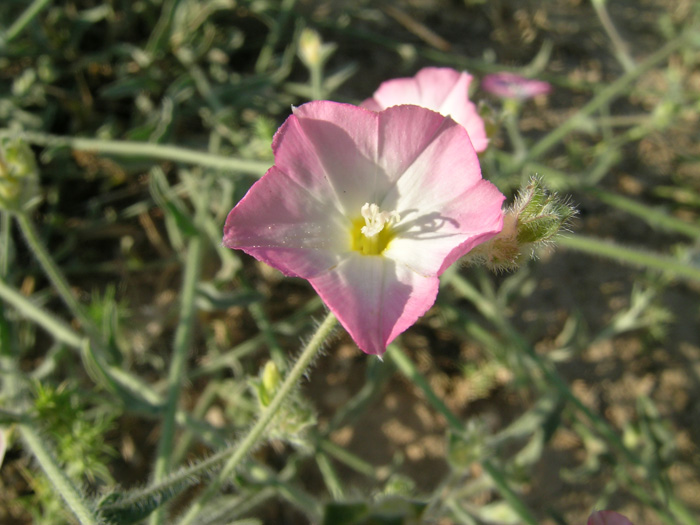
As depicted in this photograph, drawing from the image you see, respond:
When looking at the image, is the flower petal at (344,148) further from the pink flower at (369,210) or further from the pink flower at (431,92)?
the pink flower at (431,92)

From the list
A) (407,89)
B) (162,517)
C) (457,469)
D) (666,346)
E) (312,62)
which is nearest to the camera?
(162,517)

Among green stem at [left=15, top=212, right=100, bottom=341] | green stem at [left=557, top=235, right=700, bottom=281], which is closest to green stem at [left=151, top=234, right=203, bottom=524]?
green stem at [left=15, top=212, right=100, bottom=341]

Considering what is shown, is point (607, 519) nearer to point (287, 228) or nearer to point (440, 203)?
point (440, 203)

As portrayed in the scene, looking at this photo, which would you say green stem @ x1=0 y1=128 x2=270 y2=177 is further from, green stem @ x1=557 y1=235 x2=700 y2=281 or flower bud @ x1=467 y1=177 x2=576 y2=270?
green stem @ x1=557 y1=235 x2=700 y2=281

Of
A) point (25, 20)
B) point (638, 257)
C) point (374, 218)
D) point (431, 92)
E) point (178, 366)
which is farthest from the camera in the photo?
point (25, 20)

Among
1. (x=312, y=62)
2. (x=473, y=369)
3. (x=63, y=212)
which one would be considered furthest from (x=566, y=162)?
(x=63, y=212)

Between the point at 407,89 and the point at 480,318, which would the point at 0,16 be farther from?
the point at 480,318

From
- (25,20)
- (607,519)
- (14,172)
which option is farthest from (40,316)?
(607,519)
